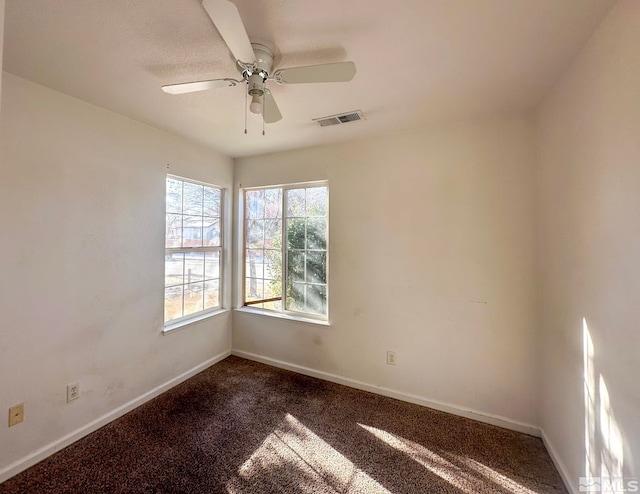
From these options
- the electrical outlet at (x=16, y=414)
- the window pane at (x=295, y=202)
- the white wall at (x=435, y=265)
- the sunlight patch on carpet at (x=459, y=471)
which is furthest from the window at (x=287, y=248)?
the electrical outlet at (x=16, y=414)

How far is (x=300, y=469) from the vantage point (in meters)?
1.70

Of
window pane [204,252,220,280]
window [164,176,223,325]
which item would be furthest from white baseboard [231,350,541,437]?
window pane [204,252,220,280]

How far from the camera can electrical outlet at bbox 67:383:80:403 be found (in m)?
1.89

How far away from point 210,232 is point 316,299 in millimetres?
1444

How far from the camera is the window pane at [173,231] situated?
2646 mm

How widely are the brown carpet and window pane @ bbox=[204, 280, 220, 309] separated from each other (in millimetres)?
986

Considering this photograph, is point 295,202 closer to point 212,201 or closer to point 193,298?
point 212,201

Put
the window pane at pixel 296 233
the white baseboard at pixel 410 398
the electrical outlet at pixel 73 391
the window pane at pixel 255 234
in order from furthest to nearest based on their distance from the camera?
the window pane at pixel 255 234, the window pane at pixel 296 233, the white baseboard at pixel 410 398, the electrical outlet at pixel 73 391

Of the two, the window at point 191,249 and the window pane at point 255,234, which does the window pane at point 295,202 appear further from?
the window at point 191,249

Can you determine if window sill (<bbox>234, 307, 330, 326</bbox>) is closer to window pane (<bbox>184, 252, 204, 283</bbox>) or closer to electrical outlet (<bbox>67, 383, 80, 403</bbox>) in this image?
window pane (<bbox>184, 252, 204, 283</bbox>)

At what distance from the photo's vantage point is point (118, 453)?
5.90 feet

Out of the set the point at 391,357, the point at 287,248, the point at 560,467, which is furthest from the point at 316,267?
the point at 560,467

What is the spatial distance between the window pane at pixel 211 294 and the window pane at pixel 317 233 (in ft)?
4.05

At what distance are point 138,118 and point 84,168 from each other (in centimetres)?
60
